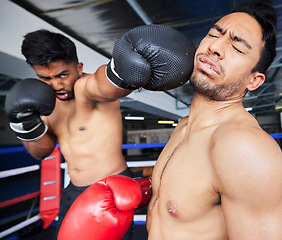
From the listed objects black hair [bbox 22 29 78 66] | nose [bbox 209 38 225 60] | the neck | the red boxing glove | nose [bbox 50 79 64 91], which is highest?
nose [bbox 209 38 225 60]

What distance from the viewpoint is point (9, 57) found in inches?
101

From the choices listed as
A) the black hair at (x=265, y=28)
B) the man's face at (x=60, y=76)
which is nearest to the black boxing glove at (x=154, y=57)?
the black hair at (x=265, y=28)

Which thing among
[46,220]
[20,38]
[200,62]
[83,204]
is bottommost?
[46,220]

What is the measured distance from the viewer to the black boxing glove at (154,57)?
83cm

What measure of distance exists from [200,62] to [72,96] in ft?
3.18

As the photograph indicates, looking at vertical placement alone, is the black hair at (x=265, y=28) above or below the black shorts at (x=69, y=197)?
above

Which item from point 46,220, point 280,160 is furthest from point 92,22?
point 280,160

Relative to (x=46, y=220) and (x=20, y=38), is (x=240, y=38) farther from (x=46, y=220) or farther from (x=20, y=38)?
(x=46, y=220)

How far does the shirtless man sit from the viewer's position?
605 mm

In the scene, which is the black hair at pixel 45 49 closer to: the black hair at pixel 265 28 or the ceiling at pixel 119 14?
the black hair at pixel 265 28

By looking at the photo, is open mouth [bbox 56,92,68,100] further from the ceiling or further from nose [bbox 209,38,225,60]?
the ceiling

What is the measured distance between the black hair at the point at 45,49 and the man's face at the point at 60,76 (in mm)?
31

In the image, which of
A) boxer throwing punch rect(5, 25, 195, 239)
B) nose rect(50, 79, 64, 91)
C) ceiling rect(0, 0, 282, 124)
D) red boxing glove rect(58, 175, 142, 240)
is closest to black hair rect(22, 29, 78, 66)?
boxer throwing punch rect(5, 25, 195, 239)

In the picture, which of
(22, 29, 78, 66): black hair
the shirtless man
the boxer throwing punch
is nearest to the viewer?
the shirtless man
